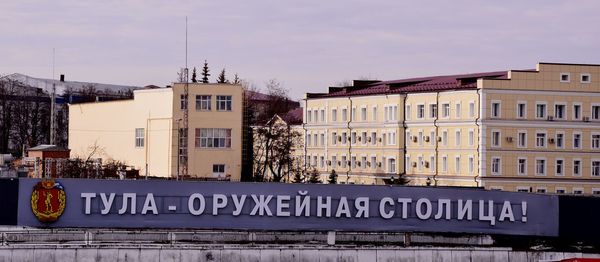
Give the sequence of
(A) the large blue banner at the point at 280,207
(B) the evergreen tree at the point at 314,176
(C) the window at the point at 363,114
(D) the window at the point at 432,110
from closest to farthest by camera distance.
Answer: (A) the large blue banner at the point at 280,207 → (D) the window at the point at 432,110 → (B) the evergreen tree at the point at 314,176 → (C) the window at the point at 363,114

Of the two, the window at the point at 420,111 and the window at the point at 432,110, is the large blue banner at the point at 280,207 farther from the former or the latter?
the window at the point at 420,111

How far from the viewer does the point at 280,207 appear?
39844 millimetres

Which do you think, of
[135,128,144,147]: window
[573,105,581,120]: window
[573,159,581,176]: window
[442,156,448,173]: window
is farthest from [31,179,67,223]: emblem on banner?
[573,159,581,176]: window

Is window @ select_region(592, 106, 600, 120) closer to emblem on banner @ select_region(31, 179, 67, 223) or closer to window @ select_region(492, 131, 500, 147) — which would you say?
window @ select_region(492, 131, 500, 147)

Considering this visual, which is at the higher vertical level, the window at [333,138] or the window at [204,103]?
the window at [204,103]

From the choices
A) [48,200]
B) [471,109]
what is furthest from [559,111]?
[48,200]

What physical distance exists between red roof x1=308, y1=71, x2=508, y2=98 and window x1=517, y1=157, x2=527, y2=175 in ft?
17.7

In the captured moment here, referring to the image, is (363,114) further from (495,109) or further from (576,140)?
(576,140)

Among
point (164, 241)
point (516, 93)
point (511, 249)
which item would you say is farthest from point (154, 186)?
point (516, 93)

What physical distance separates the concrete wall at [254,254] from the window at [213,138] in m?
45.8

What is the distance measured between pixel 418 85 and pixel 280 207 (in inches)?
2050

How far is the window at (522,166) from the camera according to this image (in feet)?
274

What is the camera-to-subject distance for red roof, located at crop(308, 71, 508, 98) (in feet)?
Answer: 278

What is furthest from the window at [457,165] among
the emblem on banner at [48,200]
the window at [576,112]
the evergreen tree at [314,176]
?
the emblem on banner at [48,200]
